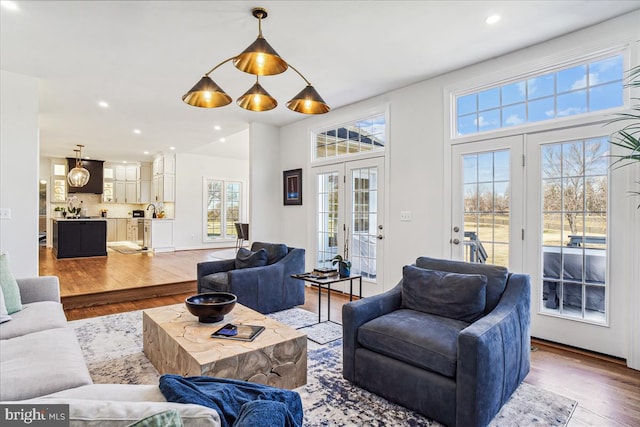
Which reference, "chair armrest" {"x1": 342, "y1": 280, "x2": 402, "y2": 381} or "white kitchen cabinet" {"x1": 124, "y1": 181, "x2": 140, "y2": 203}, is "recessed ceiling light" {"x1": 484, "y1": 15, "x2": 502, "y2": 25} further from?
"white kitchen cabinet" {"x1": 124, "y1": 181, "x2": 140, "y2": 203}

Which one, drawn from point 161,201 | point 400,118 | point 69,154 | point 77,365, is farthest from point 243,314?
point 69,154

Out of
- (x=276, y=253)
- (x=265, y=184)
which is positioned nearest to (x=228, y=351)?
(x=276, y=253)

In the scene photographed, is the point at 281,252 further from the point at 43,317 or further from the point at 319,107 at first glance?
the point at 43,317

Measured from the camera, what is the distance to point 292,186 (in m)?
6.07

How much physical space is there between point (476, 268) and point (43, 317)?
3.10 meters

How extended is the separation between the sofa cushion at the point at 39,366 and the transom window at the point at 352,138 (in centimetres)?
393

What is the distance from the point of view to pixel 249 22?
2947 mm

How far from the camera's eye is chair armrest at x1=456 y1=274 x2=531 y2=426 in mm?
1803

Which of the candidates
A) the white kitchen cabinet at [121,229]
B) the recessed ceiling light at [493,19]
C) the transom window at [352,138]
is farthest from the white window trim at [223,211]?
the recessed ceiling light at [493,19]

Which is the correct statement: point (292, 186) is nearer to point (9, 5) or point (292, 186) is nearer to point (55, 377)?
point (9, 5)

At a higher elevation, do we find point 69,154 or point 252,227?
Result: point 69,154

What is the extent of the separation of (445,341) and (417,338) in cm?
16

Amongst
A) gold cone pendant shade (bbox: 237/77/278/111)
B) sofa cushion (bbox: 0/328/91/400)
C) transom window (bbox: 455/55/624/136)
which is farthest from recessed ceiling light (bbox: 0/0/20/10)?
transom window (bbox: 455/55/624/136)

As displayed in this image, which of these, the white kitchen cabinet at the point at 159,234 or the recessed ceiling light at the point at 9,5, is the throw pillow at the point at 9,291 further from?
the white kitchen cabinet at the point at 159,234
